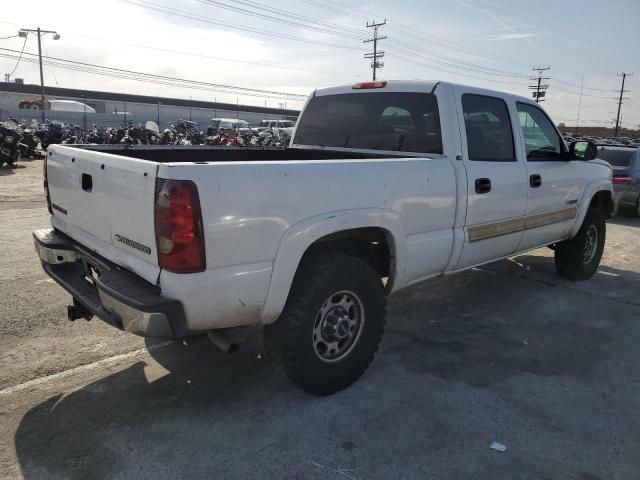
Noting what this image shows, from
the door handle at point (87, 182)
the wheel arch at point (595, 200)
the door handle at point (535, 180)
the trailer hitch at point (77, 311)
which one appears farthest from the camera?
the wheel arch at point (595, 200)

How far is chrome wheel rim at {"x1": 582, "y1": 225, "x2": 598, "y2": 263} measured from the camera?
19.5 feet

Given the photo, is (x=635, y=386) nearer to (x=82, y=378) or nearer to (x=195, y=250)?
(x=195, y=250)

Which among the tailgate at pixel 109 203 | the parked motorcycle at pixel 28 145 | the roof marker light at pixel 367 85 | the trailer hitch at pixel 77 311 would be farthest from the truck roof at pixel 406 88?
the parked motorcycle at pixel 28 145

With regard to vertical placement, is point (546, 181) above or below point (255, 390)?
above

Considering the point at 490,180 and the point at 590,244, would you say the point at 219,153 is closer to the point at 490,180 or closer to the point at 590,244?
the point at 490,180

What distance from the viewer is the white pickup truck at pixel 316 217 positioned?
2492mm

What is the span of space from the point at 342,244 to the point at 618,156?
10.4 meters

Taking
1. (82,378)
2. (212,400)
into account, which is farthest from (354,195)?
(82,378)

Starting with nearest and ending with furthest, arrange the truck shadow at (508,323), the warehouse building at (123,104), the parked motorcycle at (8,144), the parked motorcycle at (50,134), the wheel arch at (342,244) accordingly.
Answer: the wheel arch at (342,244), the truck shadow at (508,323), the parked motorcycle at (8,144), the parked motorcycle at (50,134), the warehouse building at (123,104)

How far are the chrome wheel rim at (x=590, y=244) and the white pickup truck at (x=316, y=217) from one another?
1064mm

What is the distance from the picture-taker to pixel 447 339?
13.9 ft

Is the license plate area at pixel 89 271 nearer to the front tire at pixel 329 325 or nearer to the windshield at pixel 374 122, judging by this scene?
the front tire at pixel 329 325

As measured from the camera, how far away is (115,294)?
2.56m

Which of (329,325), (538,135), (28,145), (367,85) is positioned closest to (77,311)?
(329,325)
